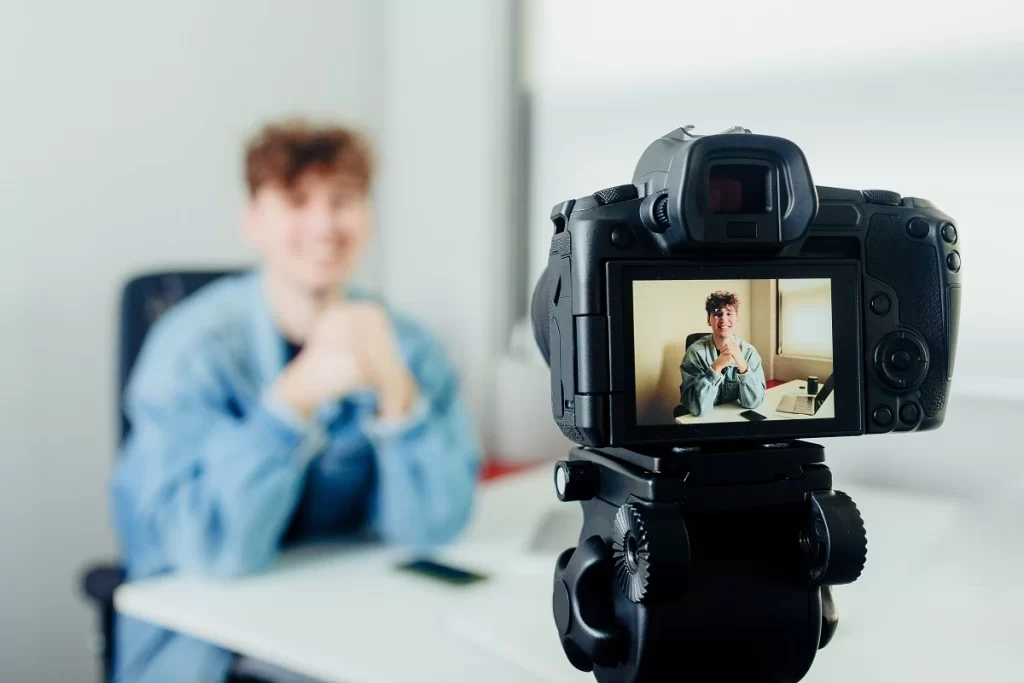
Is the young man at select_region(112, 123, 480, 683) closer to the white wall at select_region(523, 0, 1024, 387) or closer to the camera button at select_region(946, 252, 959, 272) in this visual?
the white wall at select_region(523, 0, 1024, 387)

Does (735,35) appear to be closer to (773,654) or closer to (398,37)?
(773,654)

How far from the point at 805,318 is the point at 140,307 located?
3.47ft

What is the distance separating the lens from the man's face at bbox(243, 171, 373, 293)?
48.6 inches

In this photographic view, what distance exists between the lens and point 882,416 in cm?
50

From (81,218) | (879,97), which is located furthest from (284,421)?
(879,97)

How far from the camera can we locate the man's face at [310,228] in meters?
1.23

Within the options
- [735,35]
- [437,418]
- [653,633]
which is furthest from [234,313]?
[653,633]

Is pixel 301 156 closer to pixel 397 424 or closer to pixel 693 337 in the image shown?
pixel 397 424

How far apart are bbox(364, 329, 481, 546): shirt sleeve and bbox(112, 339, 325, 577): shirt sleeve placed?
4.3 inches

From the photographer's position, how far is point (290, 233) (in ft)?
4.04

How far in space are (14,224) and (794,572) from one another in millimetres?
1259

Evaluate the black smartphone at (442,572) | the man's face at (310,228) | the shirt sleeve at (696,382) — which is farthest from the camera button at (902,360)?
the man's face at (310,228)

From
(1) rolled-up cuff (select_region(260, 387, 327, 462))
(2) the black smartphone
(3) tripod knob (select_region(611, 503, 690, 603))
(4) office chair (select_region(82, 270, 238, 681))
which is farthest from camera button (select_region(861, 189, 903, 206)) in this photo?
(4) office chair (select_region(82, 270, 238, 681))

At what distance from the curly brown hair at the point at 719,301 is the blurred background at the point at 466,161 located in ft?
0.70
